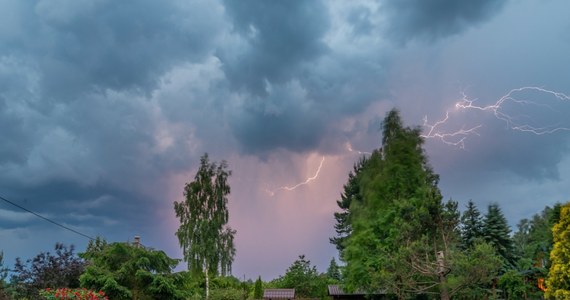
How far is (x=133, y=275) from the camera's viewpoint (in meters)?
17.8

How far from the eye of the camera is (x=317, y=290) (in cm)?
3512

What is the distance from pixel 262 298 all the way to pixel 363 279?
11.7 meters

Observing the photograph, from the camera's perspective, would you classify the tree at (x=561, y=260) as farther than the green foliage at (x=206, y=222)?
No

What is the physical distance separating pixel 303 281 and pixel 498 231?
15312mm

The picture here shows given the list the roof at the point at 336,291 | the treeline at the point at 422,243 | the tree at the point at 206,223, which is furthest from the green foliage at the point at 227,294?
the treeline at the point at 422,243

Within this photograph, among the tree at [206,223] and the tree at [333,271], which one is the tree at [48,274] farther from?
the tree at [333,271]

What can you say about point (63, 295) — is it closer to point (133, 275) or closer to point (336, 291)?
point (133, 275)

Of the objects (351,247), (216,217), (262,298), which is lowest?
(262,298)

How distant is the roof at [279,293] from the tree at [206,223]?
3952mm

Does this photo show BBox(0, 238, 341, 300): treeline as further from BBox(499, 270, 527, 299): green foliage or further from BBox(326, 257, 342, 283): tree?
BBox(326, 257, 342, 283): tree

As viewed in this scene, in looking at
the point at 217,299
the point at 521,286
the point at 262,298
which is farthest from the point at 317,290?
the point at 521,286

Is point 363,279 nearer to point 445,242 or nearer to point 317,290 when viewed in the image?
point 445,242

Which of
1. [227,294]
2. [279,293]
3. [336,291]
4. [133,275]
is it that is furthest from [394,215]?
[227,294]

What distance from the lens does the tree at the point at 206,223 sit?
29953 mm
